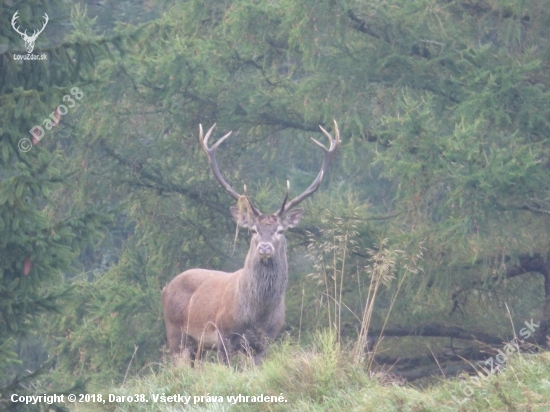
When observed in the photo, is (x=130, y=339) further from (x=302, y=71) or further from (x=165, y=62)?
(x=302, y=71)

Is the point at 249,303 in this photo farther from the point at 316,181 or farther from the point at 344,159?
the point at 344,159

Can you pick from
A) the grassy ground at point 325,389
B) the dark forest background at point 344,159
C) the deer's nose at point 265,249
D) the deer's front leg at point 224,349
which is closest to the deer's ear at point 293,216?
the dark forest background at point 344,159

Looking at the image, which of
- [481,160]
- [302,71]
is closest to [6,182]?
[481,160]

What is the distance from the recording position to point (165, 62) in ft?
40.5

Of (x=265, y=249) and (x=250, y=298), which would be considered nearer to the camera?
(x=265, y=249)

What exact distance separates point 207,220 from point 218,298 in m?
4.36

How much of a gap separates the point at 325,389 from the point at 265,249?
302cm

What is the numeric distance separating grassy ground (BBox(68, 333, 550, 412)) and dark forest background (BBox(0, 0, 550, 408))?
1426mm

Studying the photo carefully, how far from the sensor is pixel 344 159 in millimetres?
12695

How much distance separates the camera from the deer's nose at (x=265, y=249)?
8.88 meters

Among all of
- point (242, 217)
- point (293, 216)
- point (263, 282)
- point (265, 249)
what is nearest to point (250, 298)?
point (263, 282)

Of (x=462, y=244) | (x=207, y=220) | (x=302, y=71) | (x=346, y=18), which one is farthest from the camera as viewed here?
(x=302, y=71)

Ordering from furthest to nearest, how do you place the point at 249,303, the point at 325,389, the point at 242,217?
the point at 242,217 → the point at 249,303 → the point at 325,389

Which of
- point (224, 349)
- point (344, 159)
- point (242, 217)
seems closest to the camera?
point (224, 349)
